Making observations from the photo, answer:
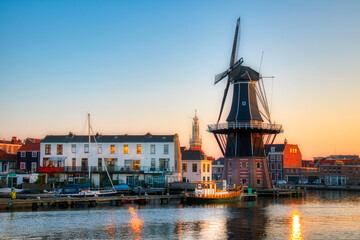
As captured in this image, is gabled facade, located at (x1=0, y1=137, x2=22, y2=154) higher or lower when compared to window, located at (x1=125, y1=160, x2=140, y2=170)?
higher

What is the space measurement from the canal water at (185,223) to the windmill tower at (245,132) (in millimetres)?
16942

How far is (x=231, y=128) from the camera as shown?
2788 inches

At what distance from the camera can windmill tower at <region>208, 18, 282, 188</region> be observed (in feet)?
234

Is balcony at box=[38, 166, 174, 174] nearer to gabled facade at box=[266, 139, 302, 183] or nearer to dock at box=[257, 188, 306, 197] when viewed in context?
dock at box=[257, 188, 306, 197]

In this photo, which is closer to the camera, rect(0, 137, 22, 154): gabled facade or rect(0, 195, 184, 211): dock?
rect(0, 195, 184, 211): dock

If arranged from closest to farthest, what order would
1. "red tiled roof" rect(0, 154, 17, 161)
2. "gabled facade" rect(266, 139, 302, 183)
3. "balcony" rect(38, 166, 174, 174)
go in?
"balcony" rect(38, 166, 174, 174) < "red tiled roof" rect(0, 154, 17, 161) < "gabled facade" rect(266, 139, 302, 183)

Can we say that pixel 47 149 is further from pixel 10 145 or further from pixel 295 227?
pixel 295 227

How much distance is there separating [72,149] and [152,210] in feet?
97.6

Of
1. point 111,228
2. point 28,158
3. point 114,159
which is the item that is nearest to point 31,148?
point 28,158

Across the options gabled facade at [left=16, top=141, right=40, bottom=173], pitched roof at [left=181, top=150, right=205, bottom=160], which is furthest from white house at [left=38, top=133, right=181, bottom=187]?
pitched roof at [left=181, top=150, right=205, bottom=160]

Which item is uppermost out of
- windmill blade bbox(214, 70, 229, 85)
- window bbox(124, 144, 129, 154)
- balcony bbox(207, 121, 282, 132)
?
windmill blade bbox(214, 70, 229, 85)

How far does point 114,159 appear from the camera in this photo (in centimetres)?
7600

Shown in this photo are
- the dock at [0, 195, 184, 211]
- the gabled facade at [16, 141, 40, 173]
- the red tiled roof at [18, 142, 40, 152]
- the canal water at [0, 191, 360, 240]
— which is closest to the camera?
the canal water at [0, 191, 360, 240]

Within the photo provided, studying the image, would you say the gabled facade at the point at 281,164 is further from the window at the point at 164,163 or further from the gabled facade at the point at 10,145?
the gabled facade at the point at 10,145
